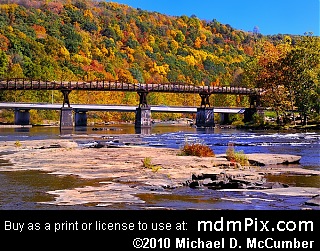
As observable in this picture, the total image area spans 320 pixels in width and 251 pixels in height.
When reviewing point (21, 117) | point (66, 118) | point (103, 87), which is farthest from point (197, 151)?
point (21, 117)

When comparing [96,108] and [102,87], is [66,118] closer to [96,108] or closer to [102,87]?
[96,108]

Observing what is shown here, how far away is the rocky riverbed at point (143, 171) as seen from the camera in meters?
22.2

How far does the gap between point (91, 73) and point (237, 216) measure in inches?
7069

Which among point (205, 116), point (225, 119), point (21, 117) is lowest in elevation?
point (225, 119)

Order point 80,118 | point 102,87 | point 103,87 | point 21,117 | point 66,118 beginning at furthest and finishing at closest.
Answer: point 80,118 < point 21,117 < point 102,87 < point 103,87 < point 66,118

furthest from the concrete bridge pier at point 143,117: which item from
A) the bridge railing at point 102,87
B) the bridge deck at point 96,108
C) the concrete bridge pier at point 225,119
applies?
the concrete bridge pier at point 225,119

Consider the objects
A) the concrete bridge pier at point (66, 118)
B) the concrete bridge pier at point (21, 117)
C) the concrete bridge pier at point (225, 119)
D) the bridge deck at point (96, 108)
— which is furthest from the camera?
the concrete bridge pier at point (225, 119)

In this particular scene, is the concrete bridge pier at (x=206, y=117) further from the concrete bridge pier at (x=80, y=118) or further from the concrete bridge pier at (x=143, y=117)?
the concrete bridge pier at (x=80, y=118)

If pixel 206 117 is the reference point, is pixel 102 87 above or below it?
above

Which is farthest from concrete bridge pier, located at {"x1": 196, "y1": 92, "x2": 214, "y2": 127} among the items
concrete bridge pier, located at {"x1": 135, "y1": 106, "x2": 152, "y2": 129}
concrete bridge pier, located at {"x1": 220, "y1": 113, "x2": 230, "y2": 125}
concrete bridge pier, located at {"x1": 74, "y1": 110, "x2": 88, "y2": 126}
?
concrete bridge pier, located at {"x1": 74, "y1": 110, "x2": 88, "y2": 126}

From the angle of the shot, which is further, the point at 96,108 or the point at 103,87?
the point at 96,108

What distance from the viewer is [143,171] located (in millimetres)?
28969

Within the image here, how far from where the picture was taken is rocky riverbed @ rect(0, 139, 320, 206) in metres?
22.2

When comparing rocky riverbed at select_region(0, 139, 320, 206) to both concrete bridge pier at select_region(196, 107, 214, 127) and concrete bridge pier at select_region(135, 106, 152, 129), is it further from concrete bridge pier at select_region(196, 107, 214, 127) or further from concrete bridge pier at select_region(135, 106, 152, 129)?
concrete bridge pier at select_region(196, 107, 214, 127)
